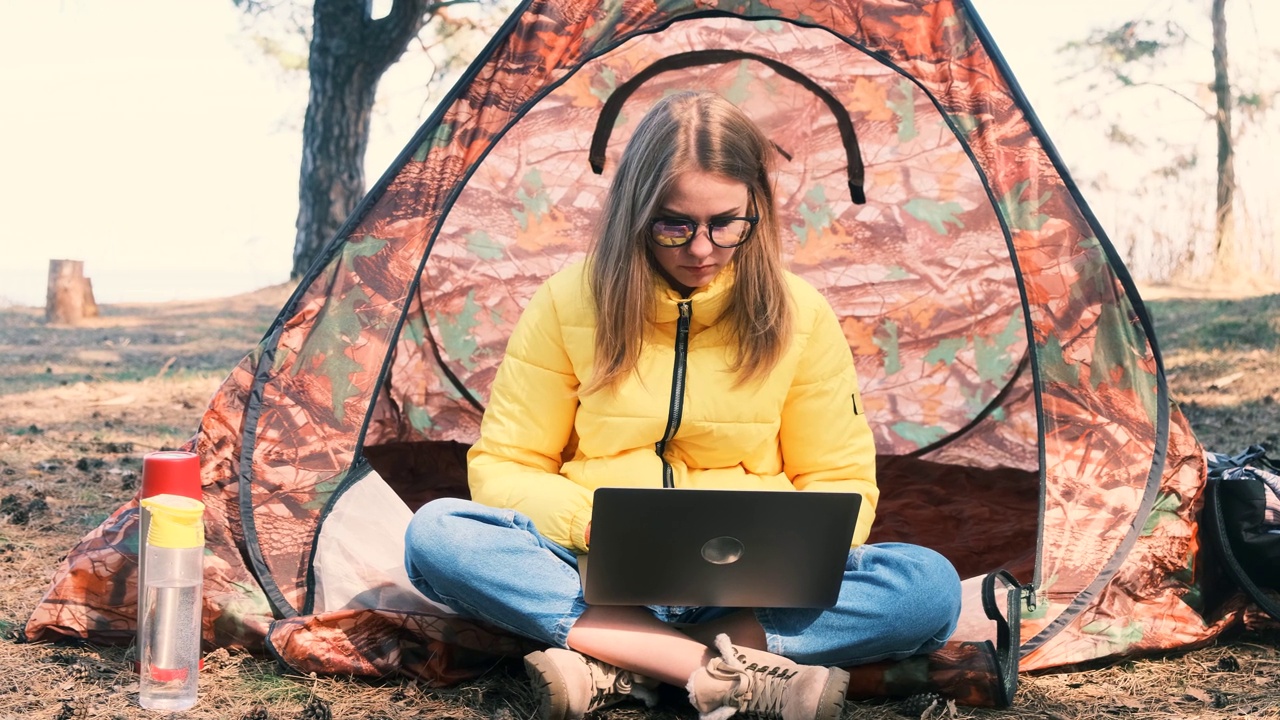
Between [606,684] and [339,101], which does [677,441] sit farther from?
[339,101]

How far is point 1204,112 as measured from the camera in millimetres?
9844

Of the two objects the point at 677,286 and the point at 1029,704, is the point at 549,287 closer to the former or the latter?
the point at 677,286

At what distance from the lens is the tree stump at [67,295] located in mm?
7922

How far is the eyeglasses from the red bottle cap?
2.91 ft

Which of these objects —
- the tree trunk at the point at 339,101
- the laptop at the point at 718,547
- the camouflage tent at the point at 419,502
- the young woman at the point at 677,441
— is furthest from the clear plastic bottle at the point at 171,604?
the tree trunk at the point at 339,101

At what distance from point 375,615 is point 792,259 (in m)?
1.85

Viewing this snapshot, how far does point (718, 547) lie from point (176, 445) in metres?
3.14

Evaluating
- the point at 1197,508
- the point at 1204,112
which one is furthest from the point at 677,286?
the point at 1204,112

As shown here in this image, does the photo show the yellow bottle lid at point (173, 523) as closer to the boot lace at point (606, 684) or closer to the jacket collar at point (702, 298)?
the boot lace at point (606, 684)

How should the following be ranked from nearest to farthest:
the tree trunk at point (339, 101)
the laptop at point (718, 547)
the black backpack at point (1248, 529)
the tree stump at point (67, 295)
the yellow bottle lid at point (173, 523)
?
the laptop at point (718, 547), the yellow bottle lid at point (173, 523), the black backpack at point (1248, 529), the tree trunk at point (339, 101), the tree stump at point (67, 295)

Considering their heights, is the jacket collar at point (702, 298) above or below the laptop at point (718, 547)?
above

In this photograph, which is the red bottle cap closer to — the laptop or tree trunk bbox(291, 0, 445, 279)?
the laptop

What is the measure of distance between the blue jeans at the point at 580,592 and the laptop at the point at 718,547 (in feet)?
0.25

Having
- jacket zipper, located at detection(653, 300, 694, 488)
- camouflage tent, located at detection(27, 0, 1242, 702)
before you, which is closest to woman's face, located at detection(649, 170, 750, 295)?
jacket zipper, located at detection(653, 300, 694, 488)
